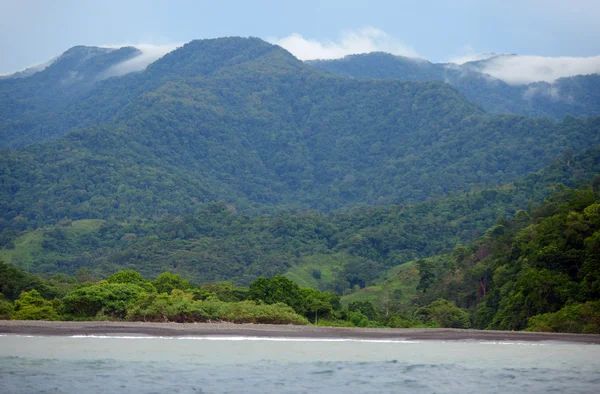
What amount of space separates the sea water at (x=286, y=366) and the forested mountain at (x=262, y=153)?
102 m

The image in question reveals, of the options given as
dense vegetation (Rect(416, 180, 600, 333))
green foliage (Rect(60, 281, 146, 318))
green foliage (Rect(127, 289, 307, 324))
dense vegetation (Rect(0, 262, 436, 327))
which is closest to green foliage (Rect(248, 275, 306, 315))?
dense vegetation (Rect(0, 262, 436, 327))

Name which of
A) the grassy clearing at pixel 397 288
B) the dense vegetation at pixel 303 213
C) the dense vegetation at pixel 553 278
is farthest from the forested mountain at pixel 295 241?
the dense vegetation at pixel 553 278

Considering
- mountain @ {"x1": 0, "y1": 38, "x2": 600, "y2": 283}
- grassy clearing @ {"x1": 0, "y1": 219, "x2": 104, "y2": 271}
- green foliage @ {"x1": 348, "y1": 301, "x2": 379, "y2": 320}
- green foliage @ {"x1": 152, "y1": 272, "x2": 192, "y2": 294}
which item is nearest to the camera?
green foliage @ {"x1": 152, "y1": 272, "x2": 192, "y2": 294}

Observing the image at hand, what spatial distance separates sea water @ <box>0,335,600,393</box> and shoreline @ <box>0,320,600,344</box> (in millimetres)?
800

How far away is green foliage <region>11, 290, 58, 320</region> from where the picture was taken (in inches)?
1169

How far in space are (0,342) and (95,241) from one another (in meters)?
84.5

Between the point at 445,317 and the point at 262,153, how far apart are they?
141 metres

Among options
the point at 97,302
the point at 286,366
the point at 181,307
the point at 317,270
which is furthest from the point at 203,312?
the point at 317,270

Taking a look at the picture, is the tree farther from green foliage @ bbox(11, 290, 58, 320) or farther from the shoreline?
green foliage @ bbox(11, 290, 58, 320)

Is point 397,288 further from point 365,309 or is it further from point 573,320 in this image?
point 573,320

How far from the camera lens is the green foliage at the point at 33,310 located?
2970 cm

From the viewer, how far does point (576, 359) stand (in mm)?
19891

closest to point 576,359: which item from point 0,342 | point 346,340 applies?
point 346,340

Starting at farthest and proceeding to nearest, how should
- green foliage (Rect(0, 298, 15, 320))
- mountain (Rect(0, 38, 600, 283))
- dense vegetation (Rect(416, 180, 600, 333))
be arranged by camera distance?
1. mountain (Rect(0, 38, 600, 283))
2. green foliage (Rect(0, 298, 15, 320))
3. dense vegetation (Rect(416, 180, 600, 333))
